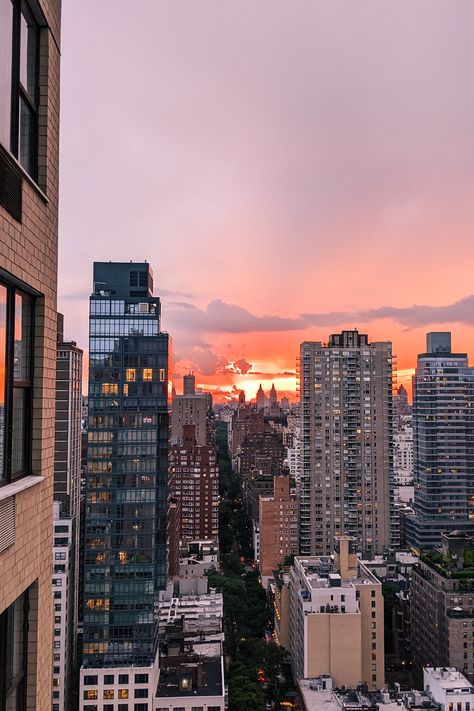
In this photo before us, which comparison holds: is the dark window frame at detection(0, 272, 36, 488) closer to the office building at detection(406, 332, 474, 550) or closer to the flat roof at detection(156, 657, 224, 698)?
the flat roof at detection(156, 657, 224, 698)

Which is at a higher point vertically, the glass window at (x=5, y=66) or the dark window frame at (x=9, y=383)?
the glass window at (x=5, y=66)

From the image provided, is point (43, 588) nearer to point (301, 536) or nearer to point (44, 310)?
point (44, 310)

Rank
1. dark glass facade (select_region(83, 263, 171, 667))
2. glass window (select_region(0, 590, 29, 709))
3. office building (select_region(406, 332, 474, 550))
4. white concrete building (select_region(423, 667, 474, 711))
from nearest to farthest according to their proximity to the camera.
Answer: glass window (select_region(0, 590, 29, 709)) < white concrete building (select_region(423, 667, 474, 711)) < dark glass facade (select_region(83, 263, 171, 667)) < office building (select_region(406, 332, 474, 550))

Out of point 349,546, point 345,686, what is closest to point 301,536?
point 349,546

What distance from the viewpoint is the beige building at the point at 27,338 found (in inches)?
201

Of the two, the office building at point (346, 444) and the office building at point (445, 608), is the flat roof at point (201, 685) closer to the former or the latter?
the office building at point (445, 608)

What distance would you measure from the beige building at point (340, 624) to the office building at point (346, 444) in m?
25.3

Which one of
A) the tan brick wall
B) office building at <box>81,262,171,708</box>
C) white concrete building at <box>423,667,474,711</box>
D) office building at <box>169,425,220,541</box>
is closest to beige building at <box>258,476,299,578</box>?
office building at <box>169,425,220,541</box>

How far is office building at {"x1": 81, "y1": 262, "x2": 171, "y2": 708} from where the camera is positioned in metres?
36.3

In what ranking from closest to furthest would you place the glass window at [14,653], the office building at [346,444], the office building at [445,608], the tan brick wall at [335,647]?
the glass window at [14,653] < the tan brick wall at [335,647] < the office building at [445,608] < the office building at [346,444]

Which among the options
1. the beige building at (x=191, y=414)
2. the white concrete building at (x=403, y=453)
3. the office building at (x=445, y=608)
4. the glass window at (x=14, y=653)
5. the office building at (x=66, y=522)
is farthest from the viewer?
the beige building at (x=191, y=414)

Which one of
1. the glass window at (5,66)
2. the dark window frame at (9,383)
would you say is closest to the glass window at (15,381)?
the dark window frame at (9,383)

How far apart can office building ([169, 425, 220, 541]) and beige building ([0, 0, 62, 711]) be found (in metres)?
81.9

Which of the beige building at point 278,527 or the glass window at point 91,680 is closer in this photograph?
the glass window at point 91,680
